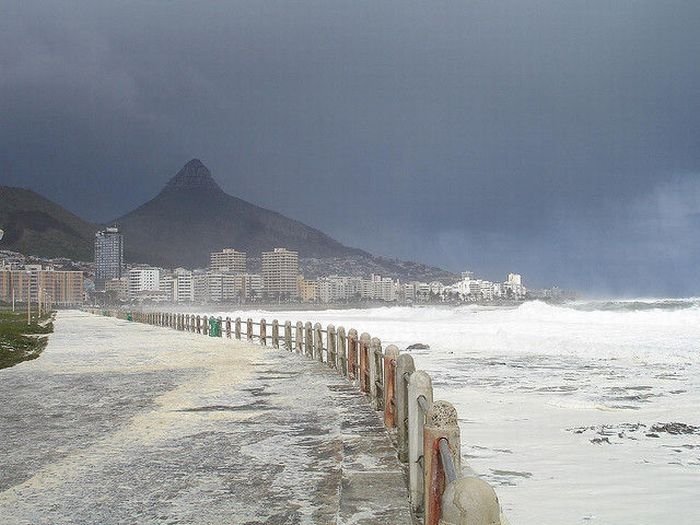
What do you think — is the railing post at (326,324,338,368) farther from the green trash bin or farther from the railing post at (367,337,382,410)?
the green trash bin

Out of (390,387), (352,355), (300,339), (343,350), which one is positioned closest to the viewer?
(390,387)

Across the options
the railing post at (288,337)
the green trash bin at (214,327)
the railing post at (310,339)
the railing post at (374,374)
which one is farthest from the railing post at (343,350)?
the green trash bin at (214,327)

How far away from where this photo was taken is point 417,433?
5660mm

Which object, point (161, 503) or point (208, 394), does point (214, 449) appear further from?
point (208, 394)

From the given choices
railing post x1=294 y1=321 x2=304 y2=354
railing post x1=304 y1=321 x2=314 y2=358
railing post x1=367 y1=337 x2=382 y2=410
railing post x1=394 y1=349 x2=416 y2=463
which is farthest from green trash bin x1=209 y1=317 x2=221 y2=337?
railing post x1=394 y1=349 x2=416 y2=463

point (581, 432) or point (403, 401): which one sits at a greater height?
point (403, 401)

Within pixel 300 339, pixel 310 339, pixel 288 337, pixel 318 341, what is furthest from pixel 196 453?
pixel 288 337

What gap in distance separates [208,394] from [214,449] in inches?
184

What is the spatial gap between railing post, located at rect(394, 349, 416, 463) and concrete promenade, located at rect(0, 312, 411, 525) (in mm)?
173

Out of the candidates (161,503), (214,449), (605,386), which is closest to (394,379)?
(214,449)

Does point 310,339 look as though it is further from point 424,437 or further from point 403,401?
point 424,437

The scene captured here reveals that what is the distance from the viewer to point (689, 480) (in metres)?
7.79

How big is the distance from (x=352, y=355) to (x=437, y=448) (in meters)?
9.43

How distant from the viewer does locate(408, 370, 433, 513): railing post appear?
5527mm
